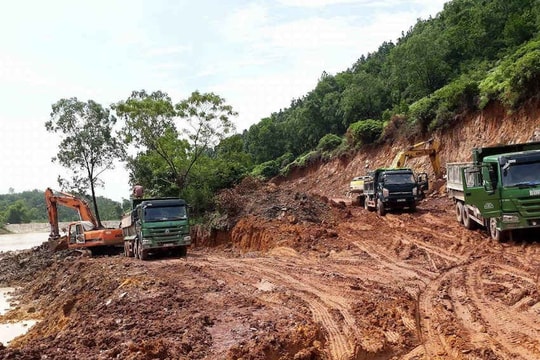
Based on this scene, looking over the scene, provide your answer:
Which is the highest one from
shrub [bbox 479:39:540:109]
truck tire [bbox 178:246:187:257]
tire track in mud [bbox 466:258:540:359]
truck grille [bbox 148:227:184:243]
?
shrub [bbox 479:39:540:109]

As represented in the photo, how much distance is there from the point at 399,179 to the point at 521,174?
10.5 meters

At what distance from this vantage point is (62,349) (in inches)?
338

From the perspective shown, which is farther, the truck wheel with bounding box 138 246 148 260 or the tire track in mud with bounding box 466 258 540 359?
the truck wheel with bounding box 138 246 148 260

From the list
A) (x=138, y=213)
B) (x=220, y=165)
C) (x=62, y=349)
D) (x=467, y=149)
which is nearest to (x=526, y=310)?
(x=62, y=349)

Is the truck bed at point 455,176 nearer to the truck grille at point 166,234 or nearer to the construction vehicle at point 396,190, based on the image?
the construction vehicle at point 396,190

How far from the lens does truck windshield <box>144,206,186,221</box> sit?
21.1 metres

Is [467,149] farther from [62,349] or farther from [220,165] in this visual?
[62,349]

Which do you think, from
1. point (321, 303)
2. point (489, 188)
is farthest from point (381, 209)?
point (321, 303)

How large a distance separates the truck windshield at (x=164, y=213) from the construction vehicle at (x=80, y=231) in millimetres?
7891

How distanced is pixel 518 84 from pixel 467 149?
5.67 m

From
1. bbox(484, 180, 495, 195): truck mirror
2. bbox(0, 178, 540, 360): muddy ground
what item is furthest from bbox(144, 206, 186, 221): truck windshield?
bbox(484, 180, 495, 195): truck mirror

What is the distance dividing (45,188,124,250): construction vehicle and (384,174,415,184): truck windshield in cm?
1476

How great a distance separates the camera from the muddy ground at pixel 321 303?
762 centimetres

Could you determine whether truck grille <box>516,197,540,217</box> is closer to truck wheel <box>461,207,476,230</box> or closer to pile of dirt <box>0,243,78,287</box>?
truck wheel <box>461,207,476,230</box>
